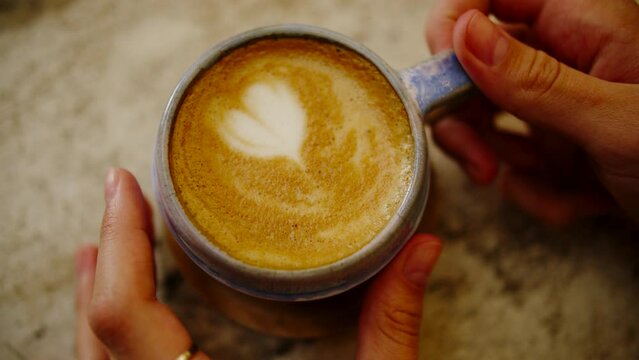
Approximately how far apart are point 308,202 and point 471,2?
15.2 inches

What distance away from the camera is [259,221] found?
55 centimetres

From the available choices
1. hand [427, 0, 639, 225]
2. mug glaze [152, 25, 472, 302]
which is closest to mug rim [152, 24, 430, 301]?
mug glaze [152, 25, 472, 302]

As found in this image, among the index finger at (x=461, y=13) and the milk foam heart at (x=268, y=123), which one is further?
the index finger at (x=461, y=13)

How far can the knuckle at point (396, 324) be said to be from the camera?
1.98ft

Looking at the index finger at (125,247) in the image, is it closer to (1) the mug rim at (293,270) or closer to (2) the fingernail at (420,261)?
(1) the mug rim at (293,270)

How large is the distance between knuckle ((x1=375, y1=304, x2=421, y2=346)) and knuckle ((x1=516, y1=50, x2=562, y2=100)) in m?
0.28

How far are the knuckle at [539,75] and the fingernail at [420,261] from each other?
204 millimetres

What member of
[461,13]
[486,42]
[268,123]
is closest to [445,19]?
[461,13]

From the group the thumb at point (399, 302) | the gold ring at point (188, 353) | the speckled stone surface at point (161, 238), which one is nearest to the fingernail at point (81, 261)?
the speckled stone surface at point (161, 238)

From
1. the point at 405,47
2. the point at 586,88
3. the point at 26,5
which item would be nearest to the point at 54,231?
the point at 26,5

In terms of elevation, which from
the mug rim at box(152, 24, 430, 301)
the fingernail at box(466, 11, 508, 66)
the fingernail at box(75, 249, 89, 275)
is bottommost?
the fingernail at box(75, 249, 89, 275)

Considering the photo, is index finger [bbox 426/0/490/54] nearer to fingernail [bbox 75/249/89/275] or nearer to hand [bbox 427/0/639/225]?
hand [bbox 427/0/639/225]

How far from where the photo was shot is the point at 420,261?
0.58 meters

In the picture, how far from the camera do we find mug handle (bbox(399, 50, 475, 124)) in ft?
1.94
